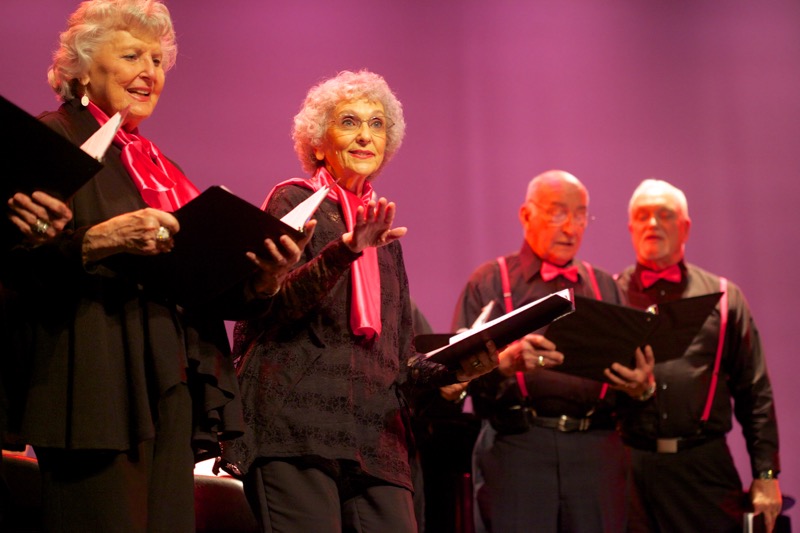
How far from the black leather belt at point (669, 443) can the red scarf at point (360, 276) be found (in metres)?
1.72

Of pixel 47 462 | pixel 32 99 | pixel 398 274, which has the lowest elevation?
pixel 47 462

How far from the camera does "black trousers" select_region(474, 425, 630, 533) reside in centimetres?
335

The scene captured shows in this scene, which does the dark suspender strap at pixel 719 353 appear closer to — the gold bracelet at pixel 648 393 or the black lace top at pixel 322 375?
the gold bracelet at pixel 648 393

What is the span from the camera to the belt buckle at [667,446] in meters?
3.76

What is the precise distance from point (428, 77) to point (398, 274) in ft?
7.75

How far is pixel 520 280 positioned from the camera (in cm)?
372

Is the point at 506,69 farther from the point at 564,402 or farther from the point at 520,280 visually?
the point at 564,402

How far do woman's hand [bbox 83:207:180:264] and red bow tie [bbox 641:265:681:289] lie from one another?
8.97 ft

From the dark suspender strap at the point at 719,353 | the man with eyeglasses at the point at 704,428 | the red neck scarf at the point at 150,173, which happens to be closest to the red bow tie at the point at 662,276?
the man with eyeglasses at the point at 704,428

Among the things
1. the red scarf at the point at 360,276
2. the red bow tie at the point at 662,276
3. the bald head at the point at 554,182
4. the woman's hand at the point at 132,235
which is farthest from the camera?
the red bow tie at the point at 662,276

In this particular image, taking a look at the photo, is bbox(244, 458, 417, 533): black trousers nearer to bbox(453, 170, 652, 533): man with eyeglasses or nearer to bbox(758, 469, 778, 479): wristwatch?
bbox(453, 170, 652, 533): man with eyeglasses

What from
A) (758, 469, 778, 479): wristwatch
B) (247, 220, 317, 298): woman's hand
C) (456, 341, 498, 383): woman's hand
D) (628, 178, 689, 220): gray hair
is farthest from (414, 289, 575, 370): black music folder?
(628, 178, 689, 220): gray hair

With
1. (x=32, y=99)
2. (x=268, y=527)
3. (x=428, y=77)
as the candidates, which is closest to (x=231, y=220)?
(x=268, y=527)

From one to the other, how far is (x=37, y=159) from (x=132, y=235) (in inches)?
8.5
